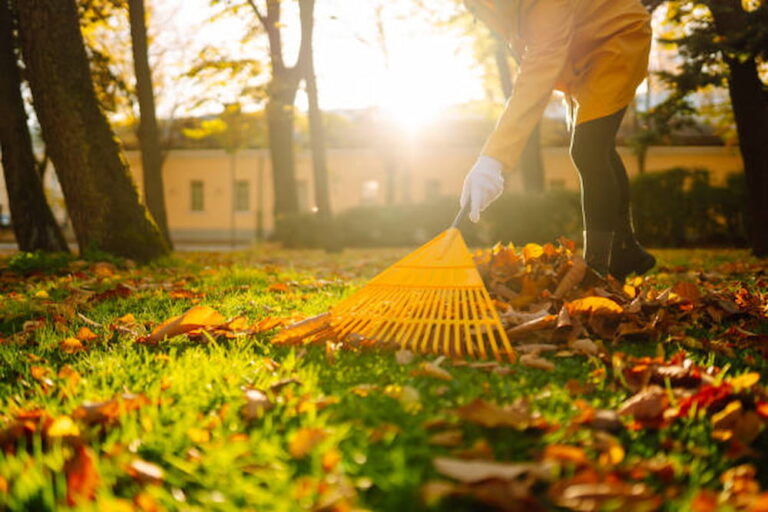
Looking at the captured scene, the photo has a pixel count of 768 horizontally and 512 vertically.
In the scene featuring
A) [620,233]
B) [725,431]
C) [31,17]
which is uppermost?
[31,17]

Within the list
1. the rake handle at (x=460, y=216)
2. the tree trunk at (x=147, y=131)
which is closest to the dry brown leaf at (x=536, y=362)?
the rake handle at (x=460, y=216)

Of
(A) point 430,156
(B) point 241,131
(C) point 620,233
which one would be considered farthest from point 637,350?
(A) point 430,156

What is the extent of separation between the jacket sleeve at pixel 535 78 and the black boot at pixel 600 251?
743mm

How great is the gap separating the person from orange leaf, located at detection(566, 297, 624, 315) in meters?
0.53

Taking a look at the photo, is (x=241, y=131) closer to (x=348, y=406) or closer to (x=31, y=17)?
(x=31, y=17)

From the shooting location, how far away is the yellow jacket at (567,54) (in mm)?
2633

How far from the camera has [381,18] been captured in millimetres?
19812

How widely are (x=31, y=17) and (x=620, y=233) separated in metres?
5.41

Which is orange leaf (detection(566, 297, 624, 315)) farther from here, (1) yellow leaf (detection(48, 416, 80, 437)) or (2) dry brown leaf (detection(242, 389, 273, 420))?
(1) yellow leaf (detection(48, 416, 80, 437))

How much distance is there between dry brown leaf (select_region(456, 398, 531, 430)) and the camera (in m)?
1.36

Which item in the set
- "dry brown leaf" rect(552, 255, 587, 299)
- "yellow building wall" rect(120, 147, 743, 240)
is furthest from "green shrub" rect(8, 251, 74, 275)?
"yellow building wall" rect(120, 147, 743, 240)

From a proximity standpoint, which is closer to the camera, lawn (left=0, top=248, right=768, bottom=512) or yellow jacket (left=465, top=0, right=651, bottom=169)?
lawn (left=0, top=248, right=768, bottom=512)

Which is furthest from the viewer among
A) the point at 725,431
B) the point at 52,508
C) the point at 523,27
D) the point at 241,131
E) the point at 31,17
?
the point at 241,131

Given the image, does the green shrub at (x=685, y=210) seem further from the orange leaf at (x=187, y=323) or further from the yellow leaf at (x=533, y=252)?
the orange leaf at (x=187, y=323)
